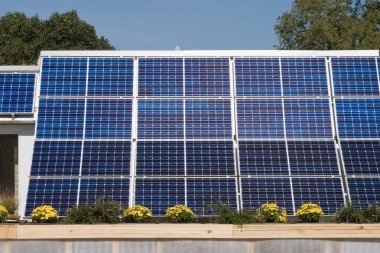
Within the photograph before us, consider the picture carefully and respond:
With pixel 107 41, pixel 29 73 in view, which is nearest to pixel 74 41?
pixel 107 41

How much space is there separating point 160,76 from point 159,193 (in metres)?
6.02

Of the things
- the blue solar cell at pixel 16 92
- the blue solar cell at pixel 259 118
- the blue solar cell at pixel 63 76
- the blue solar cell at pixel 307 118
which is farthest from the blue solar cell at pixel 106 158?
the blue solar cell at pixel 307 118

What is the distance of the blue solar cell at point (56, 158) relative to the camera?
79.5 feet

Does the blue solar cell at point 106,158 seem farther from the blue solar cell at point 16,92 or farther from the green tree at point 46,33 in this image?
the green tree at point 46,33

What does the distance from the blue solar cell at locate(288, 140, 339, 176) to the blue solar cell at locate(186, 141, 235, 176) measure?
2.45m

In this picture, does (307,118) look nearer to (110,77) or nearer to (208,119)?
(208,119)

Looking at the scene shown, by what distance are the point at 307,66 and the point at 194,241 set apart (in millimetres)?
11990

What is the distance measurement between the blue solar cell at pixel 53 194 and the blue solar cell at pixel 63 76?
4.50 metres

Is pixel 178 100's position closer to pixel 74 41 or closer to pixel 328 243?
pixel 328 243

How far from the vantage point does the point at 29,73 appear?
27.5 metres

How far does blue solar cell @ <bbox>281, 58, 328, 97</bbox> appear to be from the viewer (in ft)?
88.8

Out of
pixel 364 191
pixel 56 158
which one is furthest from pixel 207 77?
pixel 364 191

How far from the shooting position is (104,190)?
2362cm

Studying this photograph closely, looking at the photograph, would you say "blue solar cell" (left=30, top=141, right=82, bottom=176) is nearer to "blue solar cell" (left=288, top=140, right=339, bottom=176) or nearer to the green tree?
"blue solar cell" (left=288, top=140, right=339, bottom=176)
